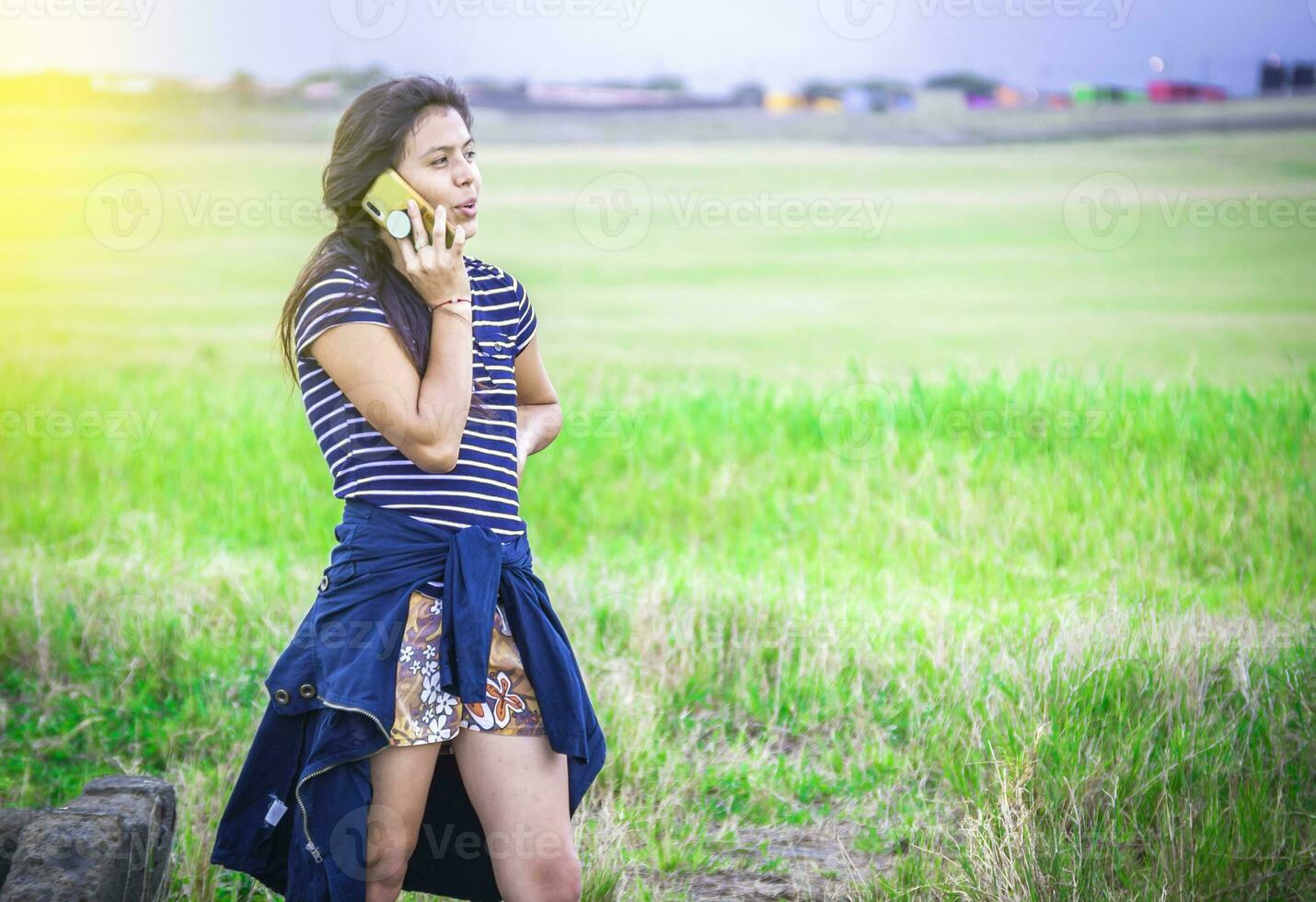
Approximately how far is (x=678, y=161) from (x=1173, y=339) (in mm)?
7788

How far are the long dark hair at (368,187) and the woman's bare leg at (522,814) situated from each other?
701mm

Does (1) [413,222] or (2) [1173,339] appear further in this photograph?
(2) [1173,339]

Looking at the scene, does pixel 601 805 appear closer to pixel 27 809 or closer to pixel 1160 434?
pixel 27 809

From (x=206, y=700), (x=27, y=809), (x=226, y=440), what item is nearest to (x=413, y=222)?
(x=27, y=809)

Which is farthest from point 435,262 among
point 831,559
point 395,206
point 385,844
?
point 831,559

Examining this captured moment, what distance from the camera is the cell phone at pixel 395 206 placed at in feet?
8.62

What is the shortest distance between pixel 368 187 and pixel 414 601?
87cm

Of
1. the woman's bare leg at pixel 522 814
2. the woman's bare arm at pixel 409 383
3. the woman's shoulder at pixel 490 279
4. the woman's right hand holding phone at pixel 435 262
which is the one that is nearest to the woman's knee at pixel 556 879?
the woman's bare leg at pixel 522 814

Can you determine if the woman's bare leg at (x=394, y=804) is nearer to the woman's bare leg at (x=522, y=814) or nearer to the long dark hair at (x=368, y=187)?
the woman's bare leg at (x=522, y=814)

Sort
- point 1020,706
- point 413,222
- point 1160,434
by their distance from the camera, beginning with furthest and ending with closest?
1. point 1160,434
2. point 1020,706
3. point 413,222

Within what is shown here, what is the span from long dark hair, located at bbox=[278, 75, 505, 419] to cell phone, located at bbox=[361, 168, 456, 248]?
51 mm

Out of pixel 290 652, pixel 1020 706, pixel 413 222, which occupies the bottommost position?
pixel 1020 706

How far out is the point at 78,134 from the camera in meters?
14.8

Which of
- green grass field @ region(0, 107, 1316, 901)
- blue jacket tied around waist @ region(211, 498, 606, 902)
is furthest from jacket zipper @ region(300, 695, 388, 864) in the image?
green grass field @ region(0, 107, 1316, 901)
